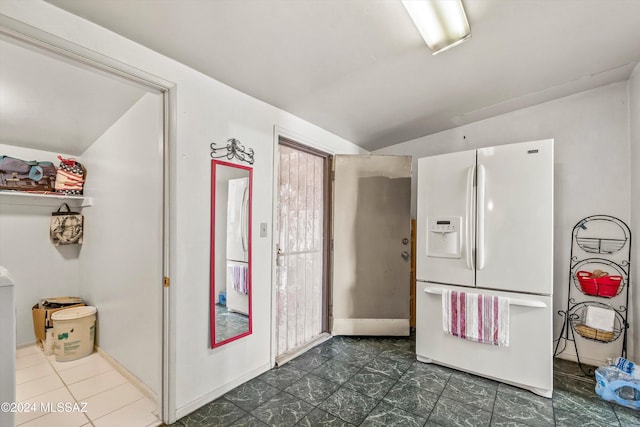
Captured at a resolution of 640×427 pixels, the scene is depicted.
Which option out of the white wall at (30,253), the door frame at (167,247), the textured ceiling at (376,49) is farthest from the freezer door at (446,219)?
the white wall at (30,253)

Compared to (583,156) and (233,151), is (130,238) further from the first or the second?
(583,156)

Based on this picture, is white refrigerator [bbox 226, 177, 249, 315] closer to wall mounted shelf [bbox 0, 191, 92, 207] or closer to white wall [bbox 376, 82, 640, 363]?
wall mounted shelf [bbox 0, 191, 92, 207]

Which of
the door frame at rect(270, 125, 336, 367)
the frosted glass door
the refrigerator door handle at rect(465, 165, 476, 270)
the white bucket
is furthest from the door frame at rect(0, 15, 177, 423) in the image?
the refrigerator door handle at rect(465, 165, 476, 270)

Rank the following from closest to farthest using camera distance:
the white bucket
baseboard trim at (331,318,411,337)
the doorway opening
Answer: the white bucket, the doorway opening, baseboard trim at (331,318,411,337)

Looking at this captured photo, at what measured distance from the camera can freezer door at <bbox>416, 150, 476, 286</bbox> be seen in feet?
7.87

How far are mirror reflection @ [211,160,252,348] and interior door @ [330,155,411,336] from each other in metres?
1.18

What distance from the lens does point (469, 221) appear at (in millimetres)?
2391

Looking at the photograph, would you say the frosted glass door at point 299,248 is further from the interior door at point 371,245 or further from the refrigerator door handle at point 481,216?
the refrigerator door handle at point 481,216

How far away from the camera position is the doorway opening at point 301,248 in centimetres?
278

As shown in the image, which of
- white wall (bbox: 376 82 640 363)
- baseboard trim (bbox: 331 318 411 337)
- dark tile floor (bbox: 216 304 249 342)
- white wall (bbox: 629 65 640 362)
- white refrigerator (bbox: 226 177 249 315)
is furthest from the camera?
baseboard trim (bbox: 331 318 411 337)

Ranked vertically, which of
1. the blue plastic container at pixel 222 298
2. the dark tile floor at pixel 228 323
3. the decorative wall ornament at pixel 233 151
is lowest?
A: the dark tile floor at pixel 228 323

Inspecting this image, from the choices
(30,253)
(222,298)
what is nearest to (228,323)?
(222,298)

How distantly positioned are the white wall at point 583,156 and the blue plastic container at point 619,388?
0.55 metres

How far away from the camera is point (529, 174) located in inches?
86.4
